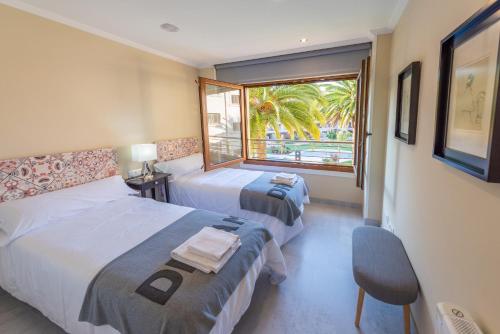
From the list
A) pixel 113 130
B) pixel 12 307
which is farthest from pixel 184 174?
pixel 12 307

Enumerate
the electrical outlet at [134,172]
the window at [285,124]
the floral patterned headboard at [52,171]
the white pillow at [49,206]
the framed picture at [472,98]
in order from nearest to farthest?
1. the framed picture at [472,98]
2. the white pillow at [49,206]
3. the floral patterned headboard at [52,171]
4. the electrical outlet at [134,172]
5. the window at [285,124]

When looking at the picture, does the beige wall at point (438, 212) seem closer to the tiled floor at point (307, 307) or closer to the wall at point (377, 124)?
the tiled floor at point (307, 307)

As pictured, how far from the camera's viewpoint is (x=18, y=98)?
213cm

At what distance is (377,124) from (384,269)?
72.8 inches

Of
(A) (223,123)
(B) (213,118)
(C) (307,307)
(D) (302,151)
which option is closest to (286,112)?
(D) (302,151)

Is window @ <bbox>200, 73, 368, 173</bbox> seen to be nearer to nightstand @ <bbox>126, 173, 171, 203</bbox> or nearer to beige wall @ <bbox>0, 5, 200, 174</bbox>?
nightstand @ <bbox>126, 173, 171, 203</bbox>

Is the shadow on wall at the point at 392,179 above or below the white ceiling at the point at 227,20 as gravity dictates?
below

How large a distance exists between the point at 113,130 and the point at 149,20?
53.1 inches

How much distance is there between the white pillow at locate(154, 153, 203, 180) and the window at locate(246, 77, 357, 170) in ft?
3.90

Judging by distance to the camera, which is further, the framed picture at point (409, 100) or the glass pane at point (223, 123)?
the glass pane at point (223, 123)

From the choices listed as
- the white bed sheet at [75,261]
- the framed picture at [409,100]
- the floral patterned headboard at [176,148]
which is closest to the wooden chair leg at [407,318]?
the white bed sheet at [75,261]

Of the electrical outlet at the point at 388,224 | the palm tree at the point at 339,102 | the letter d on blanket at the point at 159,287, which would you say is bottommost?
the electrical outlet at the point at 388,224

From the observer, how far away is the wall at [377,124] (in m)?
2.67

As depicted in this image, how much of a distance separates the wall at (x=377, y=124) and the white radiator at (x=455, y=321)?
6.98 ft
